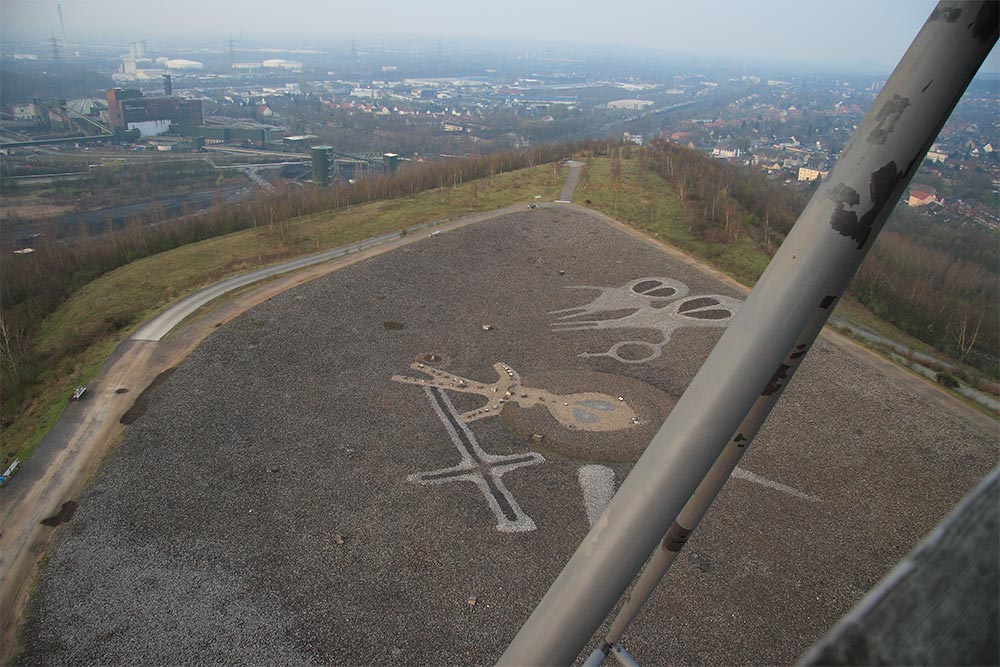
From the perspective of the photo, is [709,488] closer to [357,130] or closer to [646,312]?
[646,312]

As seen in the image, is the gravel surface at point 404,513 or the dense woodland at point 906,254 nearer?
the gravel surface at point 404,513

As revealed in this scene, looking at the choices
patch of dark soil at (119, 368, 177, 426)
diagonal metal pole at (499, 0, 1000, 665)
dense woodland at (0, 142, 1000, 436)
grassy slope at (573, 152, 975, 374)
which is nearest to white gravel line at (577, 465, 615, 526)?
diagonal metal pole at (499, 0, 1000, 665)

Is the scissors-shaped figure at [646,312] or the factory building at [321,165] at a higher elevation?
the scissors-shaped figure at [646,312]

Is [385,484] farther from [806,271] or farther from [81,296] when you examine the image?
[81,296]

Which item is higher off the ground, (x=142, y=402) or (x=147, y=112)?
(x=142, y=402)

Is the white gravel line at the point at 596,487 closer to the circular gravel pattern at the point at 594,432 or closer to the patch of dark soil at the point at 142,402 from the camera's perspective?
the circular gravel pattern at the point at 594,432

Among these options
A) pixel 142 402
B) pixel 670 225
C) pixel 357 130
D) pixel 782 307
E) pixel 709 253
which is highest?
pixel 782 307

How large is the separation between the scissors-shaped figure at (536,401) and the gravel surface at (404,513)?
545mm

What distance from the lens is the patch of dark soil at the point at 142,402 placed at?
1852cm

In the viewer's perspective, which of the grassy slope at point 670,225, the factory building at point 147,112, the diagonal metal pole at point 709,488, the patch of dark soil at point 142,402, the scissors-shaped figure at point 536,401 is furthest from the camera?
the factory building at point 147,112

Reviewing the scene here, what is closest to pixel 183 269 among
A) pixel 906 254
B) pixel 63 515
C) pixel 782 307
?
pixel 63 515

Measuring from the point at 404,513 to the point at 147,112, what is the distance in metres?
101

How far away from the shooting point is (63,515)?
48.9 feet

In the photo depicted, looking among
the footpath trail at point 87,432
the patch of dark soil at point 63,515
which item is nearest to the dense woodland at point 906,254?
the footpath trail at point 87,432
